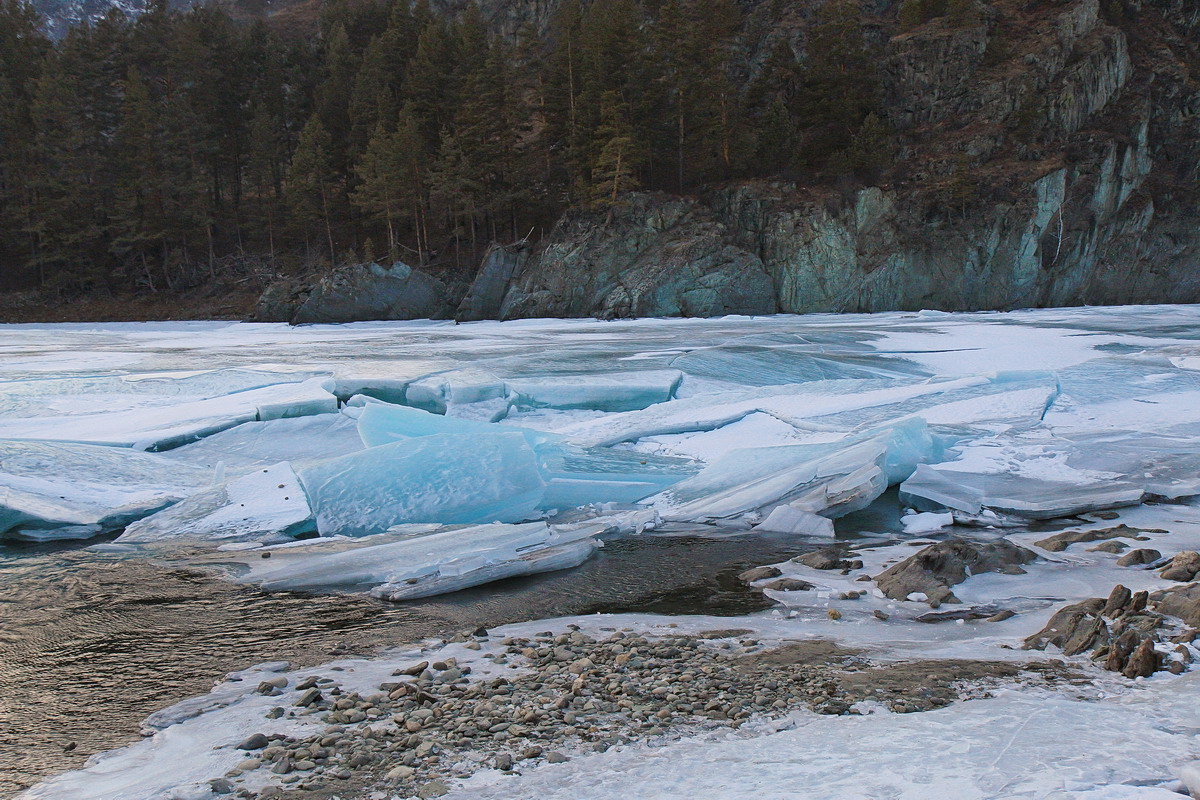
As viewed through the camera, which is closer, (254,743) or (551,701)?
(254,743)

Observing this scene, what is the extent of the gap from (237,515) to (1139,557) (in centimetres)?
841

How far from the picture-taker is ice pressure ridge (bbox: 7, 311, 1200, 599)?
802 cm

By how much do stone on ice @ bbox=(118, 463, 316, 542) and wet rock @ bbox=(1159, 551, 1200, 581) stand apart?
766cm

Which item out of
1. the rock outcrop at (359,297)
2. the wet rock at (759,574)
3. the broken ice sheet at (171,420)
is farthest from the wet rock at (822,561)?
the rock outcrop at (359,297)

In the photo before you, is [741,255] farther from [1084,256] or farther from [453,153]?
[1084,256]

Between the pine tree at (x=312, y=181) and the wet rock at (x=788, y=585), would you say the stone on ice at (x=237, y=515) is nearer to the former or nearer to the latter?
the wet rock at (x=788, y=585)

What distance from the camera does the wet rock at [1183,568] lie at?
5898 millimetres

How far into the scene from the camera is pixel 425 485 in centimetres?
866

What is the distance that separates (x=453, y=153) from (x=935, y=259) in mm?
23620

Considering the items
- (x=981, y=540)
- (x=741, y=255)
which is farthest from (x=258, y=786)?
(x=741, y=255)

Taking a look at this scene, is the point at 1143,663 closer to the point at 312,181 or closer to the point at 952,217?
the point at 952,217

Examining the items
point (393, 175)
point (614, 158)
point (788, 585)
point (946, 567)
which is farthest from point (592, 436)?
point (393, 175)

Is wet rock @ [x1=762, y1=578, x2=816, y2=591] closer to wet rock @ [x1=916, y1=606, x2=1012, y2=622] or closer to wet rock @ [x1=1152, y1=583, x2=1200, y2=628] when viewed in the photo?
wet rock @ [x1=916, y1=606, x2=1012, y2=622]

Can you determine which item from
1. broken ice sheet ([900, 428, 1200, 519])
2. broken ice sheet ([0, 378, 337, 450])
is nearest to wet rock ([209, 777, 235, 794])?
broken ice sheet ([900, 428, 1200, 519])
